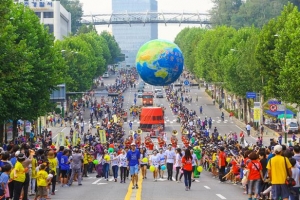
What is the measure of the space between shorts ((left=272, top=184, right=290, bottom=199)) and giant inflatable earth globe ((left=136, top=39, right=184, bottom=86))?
42774 millimetres

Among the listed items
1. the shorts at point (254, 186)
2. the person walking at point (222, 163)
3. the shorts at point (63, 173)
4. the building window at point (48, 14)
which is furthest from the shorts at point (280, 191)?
the building window at point (48, 14)

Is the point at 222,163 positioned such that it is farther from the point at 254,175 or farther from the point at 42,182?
the point at 42,182

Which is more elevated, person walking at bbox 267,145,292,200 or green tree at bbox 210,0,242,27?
green tree at bbox 210,0,242,27

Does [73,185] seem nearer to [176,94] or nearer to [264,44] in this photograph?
[264,44]

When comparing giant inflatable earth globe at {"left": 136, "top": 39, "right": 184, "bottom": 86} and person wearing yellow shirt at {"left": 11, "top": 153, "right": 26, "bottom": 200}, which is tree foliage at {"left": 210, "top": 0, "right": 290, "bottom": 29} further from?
person wearing yellow shirt at {"left": 11, "top": 153, "right": 26, "bottom": 200}

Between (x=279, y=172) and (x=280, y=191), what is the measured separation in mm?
521

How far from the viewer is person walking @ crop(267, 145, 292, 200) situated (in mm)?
23000

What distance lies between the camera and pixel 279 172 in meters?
23.0

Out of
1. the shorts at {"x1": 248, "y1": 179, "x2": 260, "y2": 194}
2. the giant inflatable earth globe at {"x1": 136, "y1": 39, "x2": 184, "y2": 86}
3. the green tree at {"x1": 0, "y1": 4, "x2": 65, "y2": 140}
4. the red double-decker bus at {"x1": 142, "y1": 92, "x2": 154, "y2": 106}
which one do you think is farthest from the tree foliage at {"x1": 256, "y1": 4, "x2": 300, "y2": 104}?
the red double-decker bus at {"x1": 142, "y1": 92, "x2": 154, "y2": 106}

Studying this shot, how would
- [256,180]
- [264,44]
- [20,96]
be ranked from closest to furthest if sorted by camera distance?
1. [256,180]
2. [20,96]
3. [264,44]

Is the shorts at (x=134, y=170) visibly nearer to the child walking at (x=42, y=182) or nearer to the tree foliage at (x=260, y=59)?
the child walking at (x=42, y=182)

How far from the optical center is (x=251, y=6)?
492 feet

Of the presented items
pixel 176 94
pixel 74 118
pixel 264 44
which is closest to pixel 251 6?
pixel 176 94

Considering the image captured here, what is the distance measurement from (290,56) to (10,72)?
2387 centimetres
